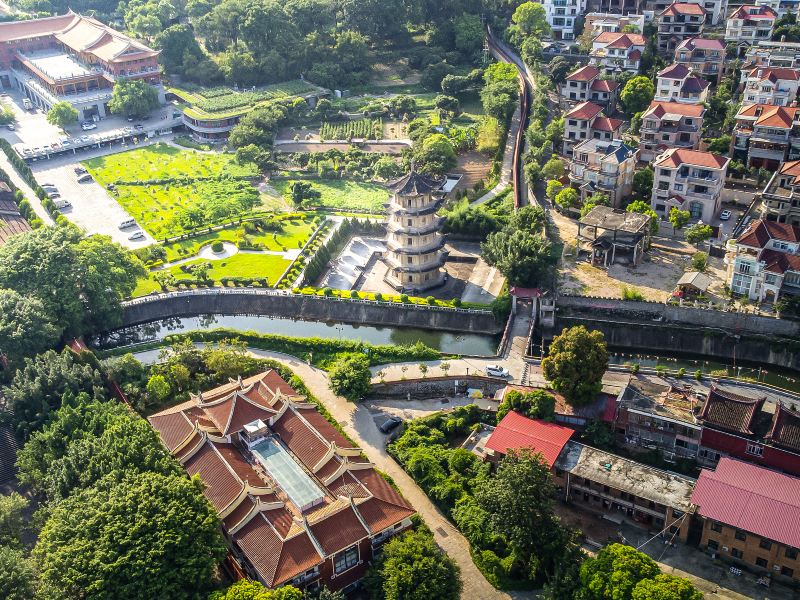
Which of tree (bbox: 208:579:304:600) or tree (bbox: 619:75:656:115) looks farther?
tree (bbox: 619:75:656:115)

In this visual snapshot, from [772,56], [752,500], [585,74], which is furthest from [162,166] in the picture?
[752,500]

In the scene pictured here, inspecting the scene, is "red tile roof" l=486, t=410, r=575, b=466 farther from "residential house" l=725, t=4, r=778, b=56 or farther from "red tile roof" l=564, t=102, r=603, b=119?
"residential house" l=725, t=4, r=778, b=56

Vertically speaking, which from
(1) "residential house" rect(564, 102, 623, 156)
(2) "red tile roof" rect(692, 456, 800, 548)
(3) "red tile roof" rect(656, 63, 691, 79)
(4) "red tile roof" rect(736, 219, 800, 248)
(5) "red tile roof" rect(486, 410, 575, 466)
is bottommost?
(5) "red tile roof" rect(486, 410, 575, 466)

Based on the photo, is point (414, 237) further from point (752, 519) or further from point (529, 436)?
point (752, 519)

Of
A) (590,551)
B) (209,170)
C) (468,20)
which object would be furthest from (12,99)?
(590,551)

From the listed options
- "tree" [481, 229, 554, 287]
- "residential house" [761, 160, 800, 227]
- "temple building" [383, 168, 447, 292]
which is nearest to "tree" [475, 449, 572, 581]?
"tree" [481, 229, 554, 287]

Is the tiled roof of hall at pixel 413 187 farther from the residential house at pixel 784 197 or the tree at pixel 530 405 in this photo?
the residential house at pixel 784 197

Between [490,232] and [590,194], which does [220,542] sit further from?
[590,194]
